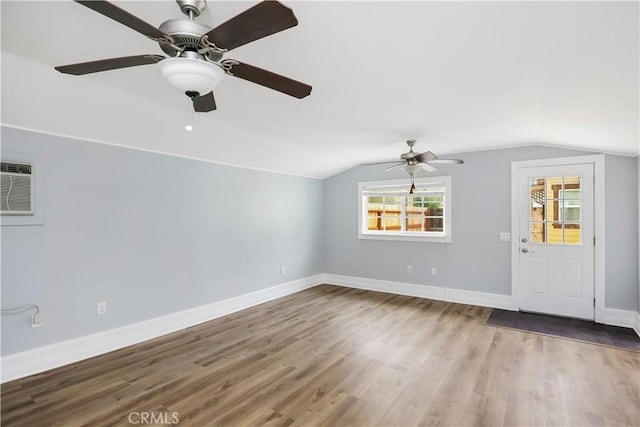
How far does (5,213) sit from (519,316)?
5.83 meters

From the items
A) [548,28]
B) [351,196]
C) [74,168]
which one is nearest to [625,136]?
[548,28]

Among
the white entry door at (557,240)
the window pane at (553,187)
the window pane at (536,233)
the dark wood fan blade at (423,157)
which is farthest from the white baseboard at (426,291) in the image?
the dark wood fan blade at (423,157)

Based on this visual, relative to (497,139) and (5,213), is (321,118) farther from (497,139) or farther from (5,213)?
(5,213)

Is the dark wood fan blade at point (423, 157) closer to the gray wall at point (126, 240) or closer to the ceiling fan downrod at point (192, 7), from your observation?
the gray wall at point (126, 240)

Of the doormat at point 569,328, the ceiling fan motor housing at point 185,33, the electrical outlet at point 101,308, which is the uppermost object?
the ceiling fan motor housing at point 185,33

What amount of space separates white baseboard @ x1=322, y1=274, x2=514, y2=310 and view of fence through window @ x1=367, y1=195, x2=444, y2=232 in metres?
0.99

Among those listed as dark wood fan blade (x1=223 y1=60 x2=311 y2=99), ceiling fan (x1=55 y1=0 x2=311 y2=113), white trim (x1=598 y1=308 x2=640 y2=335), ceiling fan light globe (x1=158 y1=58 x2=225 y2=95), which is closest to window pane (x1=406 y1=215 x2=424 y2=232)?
white trim (x1=598 y1=308 x2=640 y2=335)

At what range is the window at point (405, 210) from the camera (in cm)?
534

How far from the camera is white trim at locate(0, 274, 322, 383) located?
276 cm

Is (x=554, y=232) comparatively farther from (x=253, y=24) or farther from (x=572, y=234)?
(x=253, y=24)

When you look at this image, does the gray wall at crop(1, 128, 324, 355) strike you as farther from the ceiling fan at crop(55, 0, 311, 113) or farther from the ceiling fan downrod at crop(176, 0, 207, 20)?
the ceiling fan downrod at crop(176, 0, 207, 20)

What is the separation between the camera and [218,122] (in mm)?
3420

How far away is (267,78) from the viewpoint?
1669 millimetres

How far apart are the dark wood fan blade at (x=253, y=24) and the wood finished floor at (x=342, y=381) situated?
235cm
